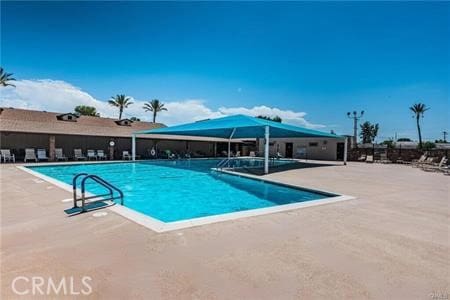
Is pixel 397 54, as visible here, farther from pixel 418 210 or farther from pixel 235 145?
pixel 235 145

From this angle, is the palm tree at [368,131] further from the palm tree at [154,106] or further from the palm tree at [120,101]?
the palm tree at [120,101]

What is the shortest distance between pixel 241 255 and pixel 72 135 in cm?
1973

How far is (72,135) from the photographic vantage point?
19266mm

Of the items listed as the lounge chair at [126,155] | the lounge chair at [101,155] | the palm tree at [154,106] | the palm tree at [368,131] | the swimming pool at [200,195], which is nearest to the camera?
the swimming pool at [200,195]

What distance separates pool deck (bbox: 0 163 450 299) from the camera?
2.51 metres

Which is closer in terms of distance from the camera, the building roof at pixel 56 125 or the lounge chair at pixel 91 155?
the building roof at pixel 56 125

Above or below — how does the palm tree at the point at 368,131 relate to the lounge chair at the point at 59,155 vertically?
above

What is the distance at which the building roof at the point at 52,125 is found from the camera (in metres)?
17.5

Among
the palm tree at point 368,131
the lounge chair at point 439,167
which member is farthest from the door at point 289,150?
the palm tree at point 368,131

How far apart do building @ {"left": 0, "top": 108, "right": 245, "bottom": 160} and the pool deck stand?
50.7ft

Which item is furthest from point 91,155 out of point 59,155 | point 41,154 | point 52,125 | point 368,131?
point 368,131

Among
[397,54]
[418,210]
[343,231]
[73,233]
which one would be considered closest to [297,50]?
[397,54]

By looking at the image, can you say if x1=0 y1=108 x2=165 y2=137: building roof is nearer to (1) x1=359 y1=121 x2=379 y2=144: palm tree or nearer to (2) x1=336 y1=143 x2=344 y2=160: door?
(2) x1=336 y1=143 x2=344 y2=160: door

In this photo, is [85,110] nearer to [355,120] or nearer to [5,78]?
[5,78]
